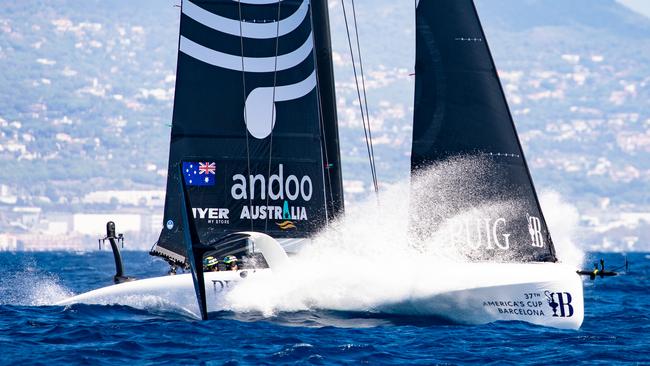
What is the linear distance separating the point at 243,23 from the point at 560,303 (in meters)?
7.08

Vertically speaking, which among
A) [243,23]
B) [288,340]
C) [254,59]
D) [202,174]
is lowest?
[288,340]

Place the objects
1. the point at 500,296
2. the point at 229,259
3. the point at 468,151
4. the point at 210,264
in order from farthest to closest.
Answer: the point at 229,259
the point at 210,264
the point at 468,151
the point at 500,296

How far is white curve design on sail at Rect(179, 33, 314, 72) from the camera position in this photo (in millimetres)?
22719

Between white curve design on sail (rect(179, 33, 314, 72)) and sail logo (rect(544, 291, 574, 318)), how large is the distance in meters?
5.91

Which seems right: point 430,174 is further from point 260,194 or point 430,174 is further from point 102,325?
point 102,325

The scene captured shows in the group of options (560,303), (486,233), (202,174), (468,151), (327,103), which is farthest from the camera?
(327,103)

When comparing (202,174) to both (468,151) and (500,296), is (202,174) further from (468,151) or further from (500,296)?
(500,296)

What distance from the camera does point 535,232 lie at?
20828mm

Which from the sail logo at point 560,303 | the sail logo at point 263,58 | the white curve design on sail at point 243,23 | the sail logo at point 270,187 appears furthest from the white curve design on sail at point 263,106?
the sail logo at point 560,303

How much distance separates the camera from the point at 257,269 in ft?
69.4

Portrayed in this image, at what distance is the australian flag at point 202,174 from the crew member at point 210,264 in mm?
1500

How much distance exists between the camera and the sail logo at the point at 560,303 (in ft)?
65.6

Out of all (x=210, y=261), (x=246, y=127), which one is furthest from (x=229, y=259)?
(x=246, y=127)

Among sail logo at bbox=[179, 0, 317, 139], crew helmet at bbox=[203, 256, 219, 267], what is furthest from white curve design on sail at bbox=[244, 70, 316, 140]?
crew helmet at bbox=[203, 256, 219, 267]
